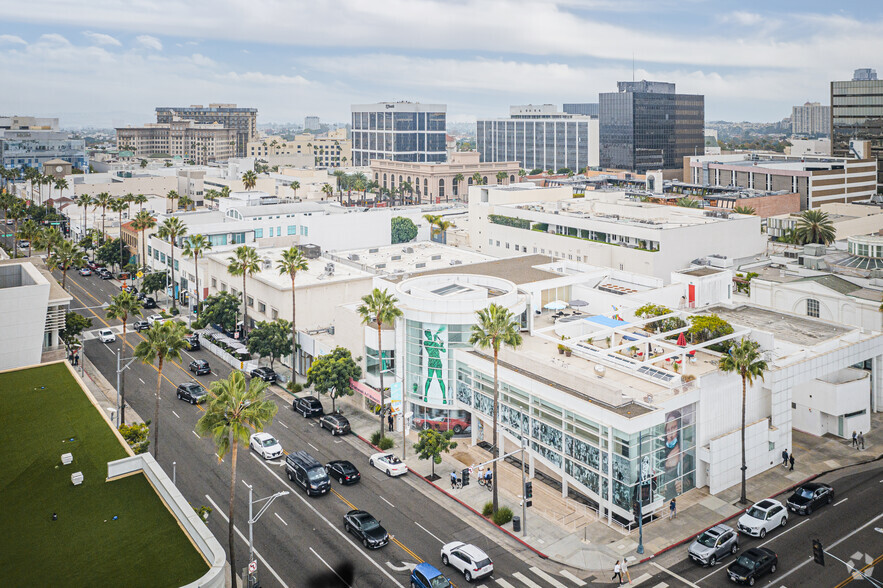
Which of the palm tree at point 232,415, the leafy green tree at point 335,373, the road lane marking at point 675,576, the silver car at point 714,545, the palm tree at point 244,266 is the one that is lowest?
the road lane marking at point 675,576

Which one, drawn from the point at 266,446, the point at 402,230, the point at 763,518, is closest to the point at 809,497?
the point at 763,518

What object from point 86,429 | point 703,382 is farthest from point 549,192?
point 86,429

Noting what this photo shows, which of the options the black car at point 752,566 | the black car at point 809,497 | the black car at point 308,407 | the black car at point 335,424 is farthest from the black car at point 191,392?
the black car at point 809,497

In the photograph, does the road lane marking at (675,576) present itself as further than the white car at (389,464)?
No

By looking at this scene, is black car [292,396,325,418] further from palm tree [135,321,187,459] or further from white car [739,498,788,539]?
white car [739,498,788,539]

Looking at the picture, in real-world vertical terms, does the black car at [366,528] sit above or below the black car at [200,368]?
below

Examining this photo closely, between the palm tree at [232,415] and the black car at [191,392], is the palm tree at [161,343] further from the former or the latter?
the palm tree at [232,415]

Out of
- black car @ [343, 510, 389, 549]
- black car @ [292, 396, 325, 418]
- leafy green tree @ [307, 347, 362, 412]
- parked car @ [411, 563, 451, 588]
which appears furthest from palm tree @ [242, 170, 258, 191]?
parked car @ [411, 563, 451, 588]
